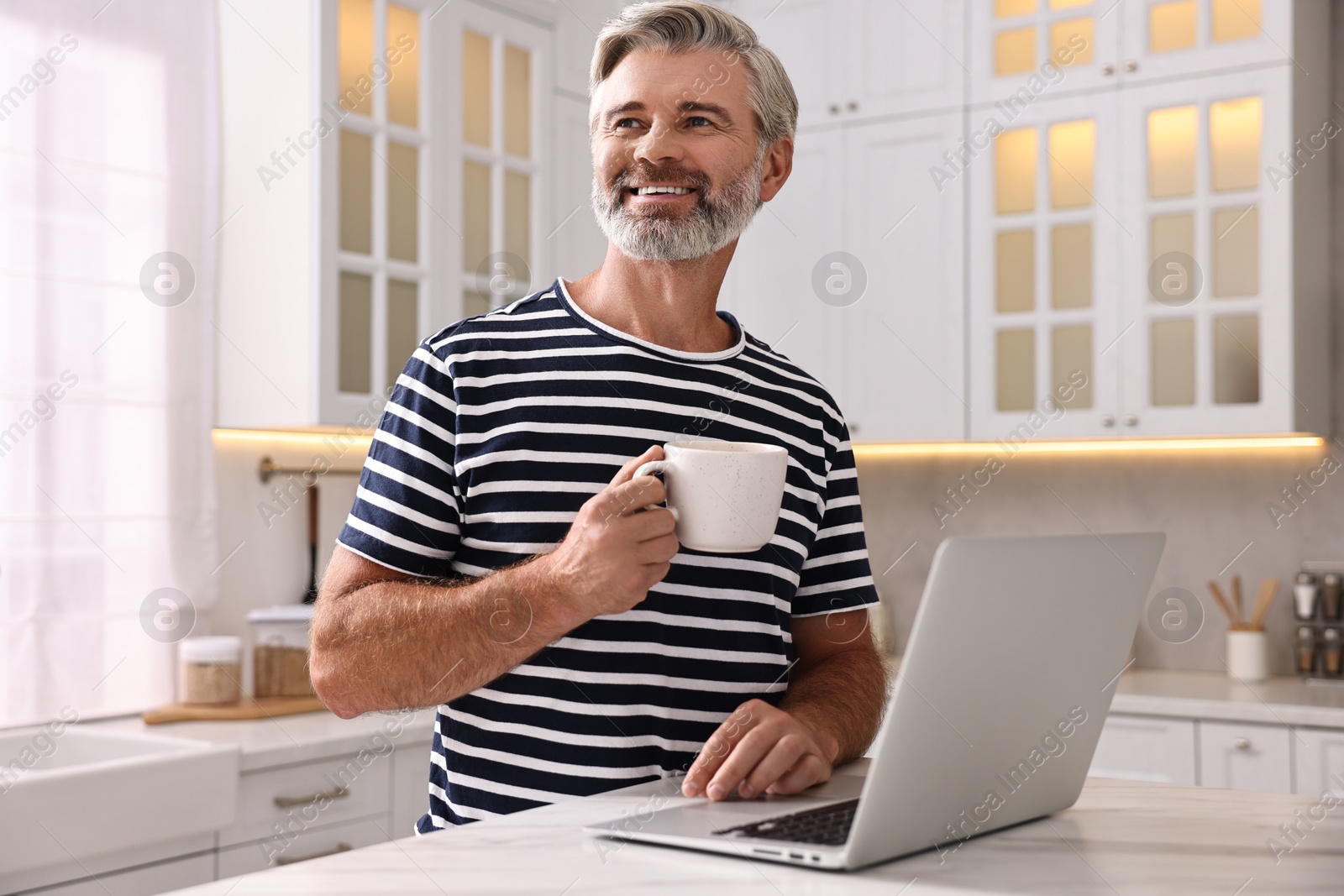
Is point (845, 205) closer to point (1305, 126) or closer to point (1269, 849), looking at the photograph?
point (1305, 126)

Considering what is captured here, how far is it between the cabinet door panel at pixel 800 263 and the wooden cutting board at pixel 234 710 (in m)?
1.41

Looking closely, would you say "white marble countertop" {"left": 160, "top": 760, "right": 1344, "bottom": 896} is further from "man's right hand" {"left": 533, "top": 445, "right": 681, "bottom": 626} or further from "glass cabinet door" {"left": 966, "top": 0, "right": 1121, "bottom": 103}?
"glass cabinet door" {"left": 966, "top": 0, "right": 1121, "bottom": 103}

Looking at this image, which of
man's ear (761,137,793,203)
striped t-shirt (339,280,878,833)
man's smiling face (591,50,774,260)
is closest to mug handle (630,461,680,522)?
striped t-shirt (339,280,878,833)

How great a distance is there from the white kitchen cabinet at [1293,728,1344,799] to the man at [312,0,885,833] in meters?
1.56

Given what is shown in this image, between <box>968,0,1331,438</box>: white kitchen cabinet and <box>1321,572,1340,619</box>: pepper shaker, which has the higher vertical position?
<box>968,0,1331,438</box>: white kitchen cabinet

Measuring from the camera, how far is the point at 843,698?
1.10 meters

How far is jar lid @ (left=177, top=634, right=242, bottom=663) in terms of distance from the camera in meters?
2.39

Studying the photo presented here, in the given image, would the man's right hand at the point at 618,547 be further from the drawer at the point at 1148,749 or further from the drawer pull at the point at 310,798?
the drawer at the point at 1148,749

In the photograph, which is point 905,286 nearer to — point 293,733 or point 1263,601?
point 1263,601

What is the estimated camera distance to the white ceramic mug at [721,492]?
82 centimetres

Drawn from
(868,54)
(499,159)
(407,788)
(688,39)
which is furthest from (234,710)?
(868,54)

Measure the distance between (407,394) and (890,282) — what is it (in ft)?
7.06

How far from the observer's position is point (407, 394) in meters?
1.08

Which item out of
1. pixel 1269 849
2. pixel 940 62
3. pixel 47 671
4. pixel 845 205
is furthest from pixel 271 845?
pixel 940 62
